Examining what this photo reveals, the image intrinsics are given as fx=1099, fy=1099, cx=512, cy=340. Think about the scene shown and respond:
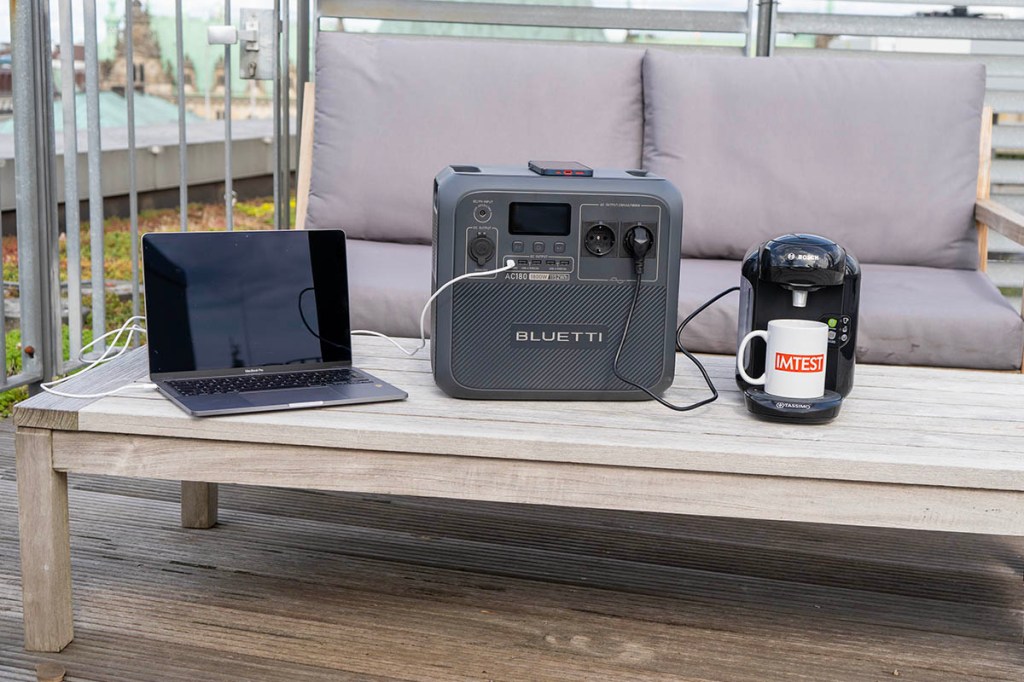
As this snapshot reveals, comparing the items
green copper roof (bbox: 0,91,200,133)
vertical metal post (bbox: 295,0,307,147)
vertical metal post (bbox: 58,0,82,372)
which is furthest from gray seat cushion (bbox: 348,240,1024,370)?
green copper roof (bbox: 0,91,200,133)

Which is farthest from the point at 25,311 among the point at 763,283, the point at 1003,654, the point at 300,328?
the point at 1003,654

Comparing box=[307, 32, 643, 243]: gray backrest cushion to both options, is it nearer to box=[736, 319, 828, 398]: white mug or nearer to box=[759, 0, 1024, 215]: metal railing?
box=[759, 0, 1024, 215]: metal railing

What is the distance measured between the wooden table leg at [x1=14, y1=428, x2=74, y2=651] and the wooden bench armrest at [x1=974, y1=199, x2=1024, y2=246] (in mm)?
1829

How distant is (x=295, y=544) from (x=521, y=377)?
0.62 meters

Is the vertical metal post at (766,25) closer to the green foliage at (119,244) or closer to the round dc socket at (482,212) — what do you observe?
the green foliage at (119,244)

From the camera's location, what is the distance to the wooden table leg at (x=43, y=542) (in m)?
1.38

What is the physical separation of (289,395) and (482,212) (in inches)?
13.7

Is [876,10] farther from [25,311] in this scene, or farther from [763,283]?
[25,311]

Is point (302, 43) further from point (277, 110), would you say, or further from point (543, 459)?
Answer: point (543, 459)

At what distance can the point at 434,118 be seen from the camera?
261cm

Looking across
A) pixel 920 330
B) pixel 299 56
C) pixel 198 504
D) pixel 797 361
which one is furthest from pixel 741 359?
pixel 299 56

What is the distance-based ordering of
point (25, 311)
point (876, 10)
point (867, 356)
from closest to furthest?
point (867, 356) → point (25, 311) → point (876, 10)

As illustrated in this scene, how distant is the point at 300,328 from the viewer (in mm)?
1581

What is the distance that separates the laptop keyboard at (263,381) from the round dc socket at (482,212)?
0.28 m
